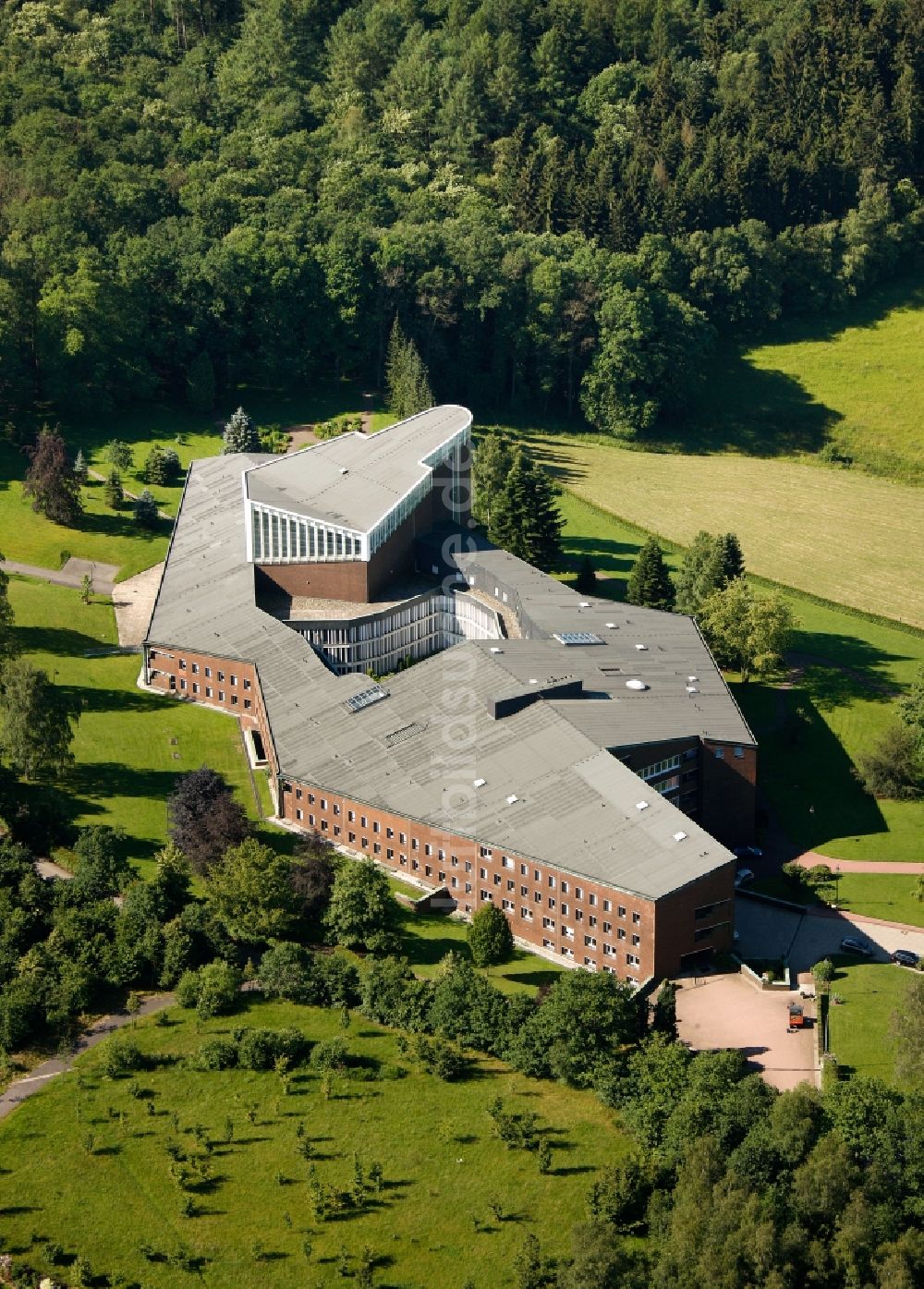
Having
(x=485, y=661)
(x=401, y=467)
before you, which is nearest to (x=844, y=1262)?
(x=485, y=661)

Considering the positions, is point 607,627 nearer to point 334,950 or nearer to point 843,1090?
point 334,950

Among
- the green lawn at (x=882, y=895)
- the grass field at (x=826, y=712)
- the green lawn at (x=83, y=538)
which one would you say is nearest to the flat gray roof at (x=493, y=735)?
the grass field at (x=826, y=712)

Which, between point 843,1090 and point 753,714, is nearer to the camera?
point 843,1090

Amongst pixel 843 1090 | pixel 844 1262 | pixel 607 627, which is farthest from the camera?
pixel 607 627

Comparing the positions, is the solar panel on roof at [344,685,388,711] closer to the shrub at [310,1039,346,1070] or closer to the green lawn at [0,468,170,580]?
the shrub at [310,1039,346,1070]

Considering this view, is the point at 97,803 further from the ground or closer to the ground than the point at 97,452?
closer to the ground

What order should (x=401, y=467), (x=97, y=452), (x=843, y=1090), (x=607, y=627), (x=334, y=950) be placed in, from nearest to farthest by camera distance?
(x=843, y=1090) < (x=334, y=950) < (x=607, y=627) < (x=401, y=467) < (x=97, y=452)

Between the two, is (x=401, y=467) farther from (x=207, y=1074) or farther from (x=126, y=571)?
(x=207, y=1074)

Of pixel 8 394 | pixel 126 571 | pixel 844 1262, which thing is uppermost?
pixel 8 394

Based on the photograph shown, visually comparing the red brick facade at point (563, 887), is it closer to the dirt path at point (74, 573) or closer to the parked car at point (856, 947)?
the parked car at point (856, 947)
